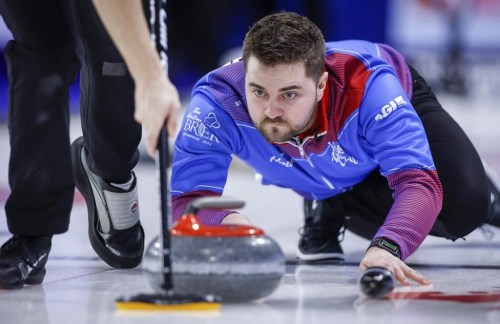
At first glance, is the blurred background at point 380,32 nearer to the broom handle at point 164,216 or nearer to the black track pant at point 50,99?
the black track pant at point 50,99

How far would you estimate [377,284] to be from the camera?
228 cm

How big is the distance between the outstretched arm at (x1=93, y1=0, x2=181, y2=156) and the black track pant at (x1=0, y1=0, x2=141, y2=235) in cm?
65

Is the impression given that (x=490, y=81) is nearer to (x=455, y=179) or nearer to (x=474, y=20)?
(x=474, y=20)

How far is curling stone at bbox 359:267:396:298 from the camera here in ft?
7.47

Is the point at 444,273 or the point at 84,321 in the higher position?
the point at 84,321

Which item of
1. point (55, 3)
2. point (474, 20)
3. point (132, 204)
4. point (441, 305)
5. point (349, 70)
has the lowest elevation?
point (474, 20)

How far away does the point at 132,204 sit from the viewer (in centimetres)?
293

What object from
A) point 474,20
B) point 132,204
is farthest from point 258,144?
point 474,20

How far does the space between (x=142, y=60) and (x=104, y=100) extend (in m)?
0.76

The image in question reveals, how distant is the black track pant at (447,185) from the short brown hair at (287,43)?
0.59m

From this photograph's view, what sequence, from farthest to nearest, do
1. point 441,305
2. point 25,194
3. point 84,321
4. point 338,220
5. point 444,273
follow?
point 338,220 → point 444,273 → point 25,194 → point 441,305 → point 84,321

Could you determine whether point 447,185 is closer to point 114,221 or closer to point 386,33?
point 114,221

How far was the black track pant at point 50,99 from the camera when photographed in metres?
2.61

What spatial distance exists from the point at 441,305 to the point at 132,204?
1.07 metres
